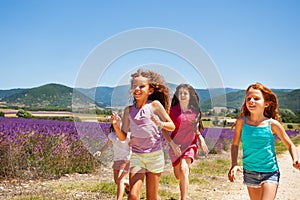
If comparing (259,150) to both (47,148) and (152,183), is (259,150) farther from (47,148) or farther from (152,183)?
(47,148)

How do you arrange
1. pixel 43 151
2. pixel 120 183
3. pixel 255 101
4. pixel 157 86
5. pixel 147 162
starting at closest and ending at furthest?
1. pixel 255 101
2. pixel 147 162
3. pixel 157 86
4. pixel 120 183
5. pixel 43 151

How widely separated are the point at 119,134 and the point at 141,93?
0.55 m

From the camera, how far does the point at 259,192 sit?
4.29 meters

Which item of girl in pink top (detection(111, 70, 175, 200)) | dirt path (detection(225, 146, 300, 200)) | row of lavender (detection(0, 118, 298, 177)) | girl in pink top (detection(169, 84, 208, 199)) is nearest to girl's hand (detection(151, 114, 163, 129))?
girl in pink top (detection(111, 70, 175, 200))

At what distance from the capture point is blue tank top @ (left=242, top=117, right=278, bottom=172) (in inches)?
167

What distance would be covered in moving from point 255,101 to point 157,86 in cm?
121

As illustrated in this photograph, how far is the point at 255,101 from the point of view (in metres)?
4.42

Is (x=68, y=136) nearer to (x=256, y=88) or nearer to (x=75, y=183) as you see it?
(x=75, y=183)

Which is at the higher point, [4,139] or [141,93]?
[141,93]

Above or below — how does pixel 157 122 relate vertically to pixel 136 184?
above

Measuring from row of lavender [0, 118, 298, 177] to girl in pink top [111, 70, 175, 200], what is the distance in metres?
2.34

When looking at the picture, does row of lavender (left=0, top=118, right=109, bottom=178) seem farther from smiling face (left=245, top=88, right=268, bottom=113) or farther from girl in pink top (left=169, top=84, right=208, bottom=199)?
smiling face (left=245, top=88, right=268, bottom=113)

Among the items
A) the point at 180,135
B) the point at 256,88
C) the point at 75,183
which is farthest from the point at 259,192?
the point at 75,183

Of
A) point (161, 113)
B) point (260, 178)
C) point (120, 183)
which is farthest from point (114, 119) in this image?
point (120, 183)
